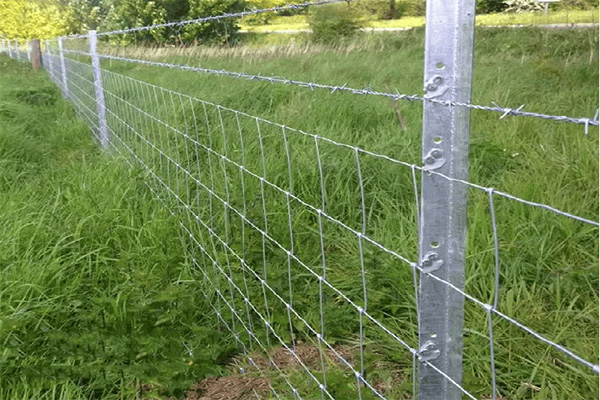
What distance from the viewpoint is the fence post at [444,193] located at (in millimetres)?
1076

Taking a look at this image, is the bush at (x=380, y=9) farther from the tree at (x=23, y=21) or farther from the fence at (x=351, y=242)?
the tree at (x=23, y=21)

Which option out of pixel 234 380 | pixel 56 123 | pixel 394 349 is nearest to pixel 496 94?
pixel 394 349

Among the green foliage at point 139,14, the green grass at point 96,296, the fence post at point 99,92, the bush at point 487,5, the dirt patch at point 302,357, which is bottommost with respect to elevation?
the dirt patch at point 302,357

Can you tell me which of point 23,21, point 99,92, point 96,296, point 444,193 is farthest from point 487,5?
point 23,21

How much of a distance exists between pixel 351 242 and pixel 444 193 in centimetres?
186

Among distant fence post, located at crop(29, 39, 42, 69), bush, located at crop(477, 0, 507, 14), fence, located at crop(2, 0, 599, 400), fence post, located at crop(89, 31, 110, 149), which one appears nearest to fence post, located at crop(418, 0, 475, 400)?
fence, located at crop(2, 0, 599, 400)

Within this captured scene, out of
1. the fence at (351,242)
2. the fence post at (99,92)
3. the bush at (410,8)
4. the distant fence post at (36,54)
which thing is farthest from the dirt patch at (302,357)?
the distant fence post at (36,54)

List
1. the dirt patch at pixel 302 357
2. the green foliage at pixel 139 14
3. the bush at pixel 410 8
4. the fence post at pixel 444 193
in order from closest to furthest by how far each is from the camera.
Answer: the fence post at pixel 444 193 < the bush at pixel 410 8 < the dirt patch at pixel 302 357 < the green foliage at pixel 139 14

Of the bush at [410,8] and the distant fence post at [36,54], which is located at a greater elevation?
the bush at [410,8]

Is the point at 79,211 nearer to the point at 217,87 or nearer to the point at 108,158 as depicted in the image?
the point at 108,158

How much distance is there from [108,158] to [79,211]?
118 cm

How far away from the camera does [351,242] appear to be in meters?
2.99

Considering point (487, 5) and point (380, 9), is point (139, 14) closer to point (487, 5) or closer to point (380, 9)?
point (380, 9)

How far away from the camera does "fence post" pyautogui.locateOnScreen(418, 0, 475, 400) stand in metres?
1.08
